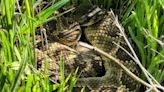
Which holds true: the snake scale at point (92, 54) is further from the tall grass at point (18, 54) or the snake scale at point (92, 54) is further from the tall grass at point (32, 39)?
the tall grass at point (18, 54)

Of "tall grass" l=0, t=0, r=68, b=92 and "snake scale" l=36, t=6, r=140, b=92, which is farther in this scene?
"snake scale" l=36, t=6, r=140, b=92

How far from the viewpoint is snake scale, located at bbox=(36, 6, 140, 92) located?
6.89 ft

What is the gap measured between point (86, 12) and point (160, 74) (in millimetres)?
658

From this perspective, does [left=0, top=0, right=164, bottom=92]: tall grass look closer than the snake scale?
Yes

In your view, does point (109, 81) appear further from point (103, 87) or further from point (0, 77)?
point (0, 77)

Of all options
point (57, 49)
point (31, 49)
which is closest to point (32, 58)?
point (31, 49)

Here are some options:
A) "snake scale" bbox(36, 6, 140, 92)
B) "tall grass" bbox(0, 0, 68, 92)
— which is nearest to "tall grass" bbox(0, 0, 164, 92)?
"tall grass" bbox(0, 0, 68, 92)

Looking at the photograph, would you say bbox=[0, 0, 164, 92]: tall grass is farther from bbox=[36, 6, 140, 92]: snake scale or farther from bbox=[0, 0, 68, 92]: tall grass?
bbox=[36, 6, 140, 92]: snake scale

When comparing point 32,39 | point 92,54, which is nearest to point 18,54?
point 32,39

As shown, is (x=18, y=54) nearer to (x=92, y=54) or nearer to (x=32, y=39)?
(x=32, y=39)

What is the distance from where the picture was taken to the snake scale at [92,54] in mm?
2102

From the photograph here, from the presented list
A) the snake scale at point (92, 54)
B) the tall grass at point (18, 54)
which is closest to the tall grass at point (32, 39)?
the tall grass at point (18, 54)

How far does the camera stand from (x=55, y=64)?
84.1 inches

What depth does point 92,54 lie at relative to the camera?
2.34 m
